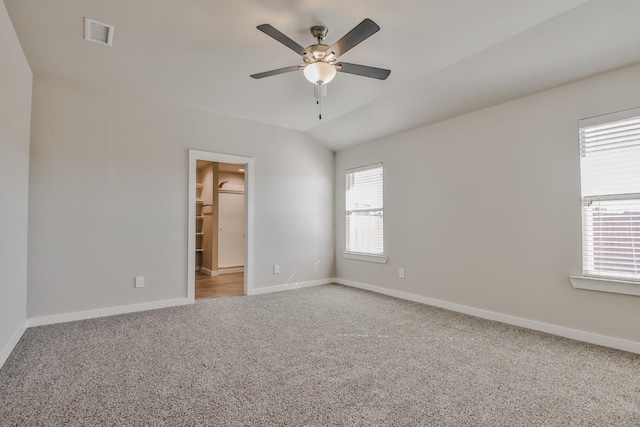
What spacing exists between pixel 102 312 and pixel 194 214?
58.3 inches

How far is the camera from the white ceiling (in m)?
2.27

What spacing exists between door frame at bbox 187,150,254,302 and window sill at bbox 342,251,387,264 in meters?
1.61

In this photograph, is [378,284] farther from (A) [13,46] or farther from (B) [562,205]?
(A) [13,46]

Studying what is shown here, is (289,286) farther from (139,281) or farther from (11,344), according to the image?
(11,344)

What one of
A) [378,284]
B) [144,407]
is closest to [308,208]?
[378,284]

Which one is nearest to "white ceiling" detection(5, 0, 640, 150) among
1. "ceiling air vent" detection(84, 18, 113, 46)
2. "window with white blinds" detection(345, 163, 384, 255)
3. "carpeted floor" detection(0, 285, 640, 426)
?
"ceiling air vent" detection(84, 18, 113, 46)

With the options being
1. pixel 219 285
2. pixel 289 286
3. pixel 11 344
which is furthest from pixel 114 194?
pixel 289 286

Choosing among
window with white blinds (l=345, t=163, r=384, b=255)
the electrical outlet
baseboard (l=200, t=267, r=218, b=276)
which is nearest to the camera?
the electrical outlet

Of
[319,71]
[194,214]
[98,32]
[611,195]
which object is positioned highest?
[98,32]

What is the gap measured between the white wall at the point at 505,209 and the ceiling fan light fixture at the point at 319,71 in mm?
2098

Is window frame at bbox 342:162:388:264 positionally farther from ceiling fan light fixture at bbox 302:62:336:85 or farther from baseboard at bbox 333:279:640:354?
ceiling fan light fixture at bbox 302:62:336:85

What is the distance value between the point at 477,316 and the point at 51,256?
4.61m

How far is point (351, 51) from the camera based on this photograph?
2.84 metres

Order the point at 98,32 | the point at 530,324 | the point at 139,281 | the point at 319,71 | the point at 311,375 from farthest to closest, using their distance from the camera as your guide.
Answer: the point at 139,281, the point at 530,324, the point at 98,32, the point at 319,71, the point at 311,375
